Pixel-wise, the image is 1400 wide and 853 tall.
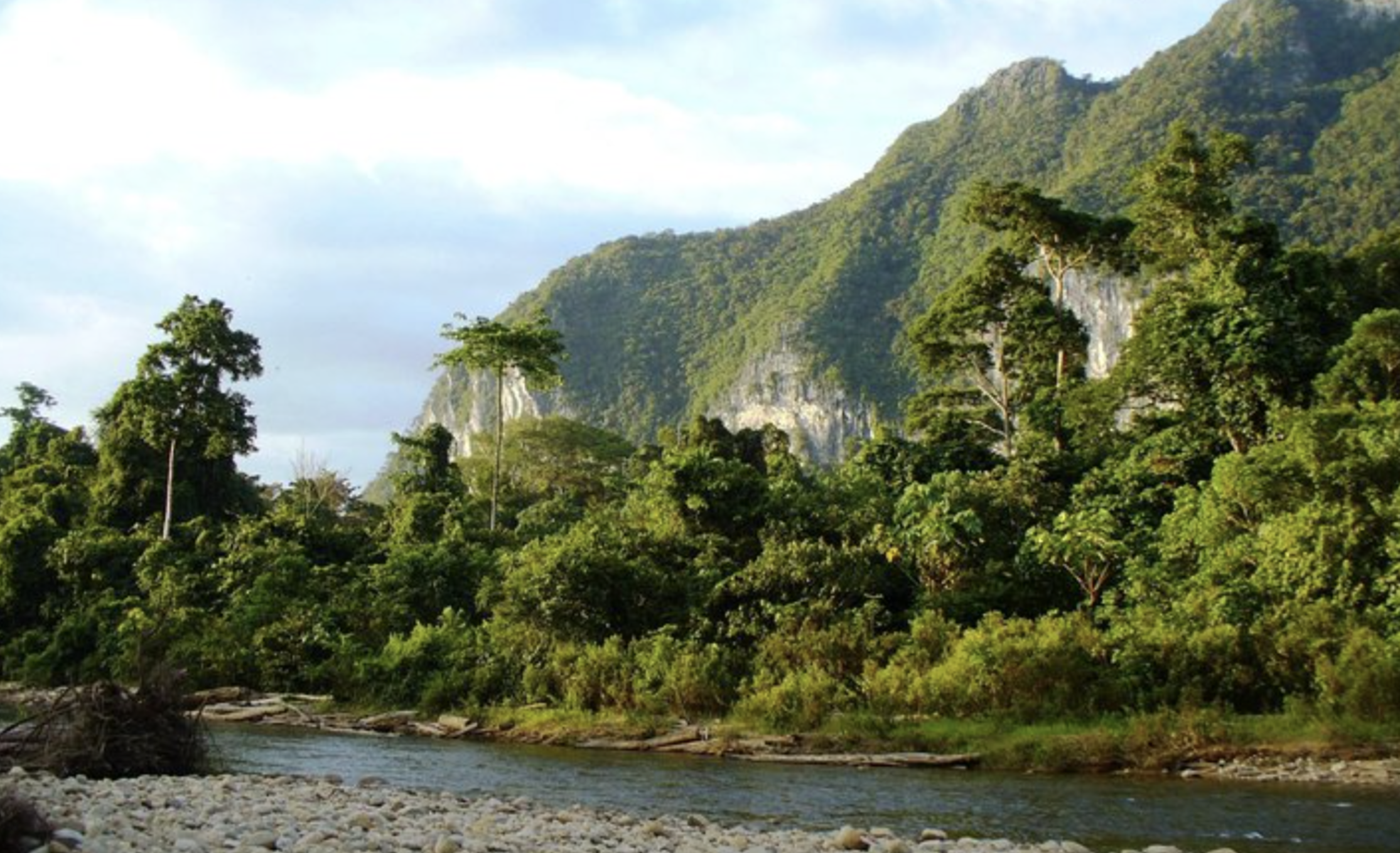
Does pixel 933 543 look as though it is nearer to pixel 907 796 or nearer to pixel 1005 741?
pixel 1005 741

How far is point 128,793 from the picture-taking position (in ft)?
32.6

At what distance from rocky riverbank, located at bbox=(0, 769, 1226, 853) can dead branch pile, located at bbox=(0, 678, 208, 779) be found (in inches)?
29.0

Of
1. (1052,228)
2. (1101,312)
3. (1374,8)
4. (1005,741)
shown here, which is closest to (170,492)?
(1052,228)

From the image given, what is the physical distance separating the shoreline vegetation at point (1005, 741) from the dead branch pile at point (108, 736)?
3.17 meters

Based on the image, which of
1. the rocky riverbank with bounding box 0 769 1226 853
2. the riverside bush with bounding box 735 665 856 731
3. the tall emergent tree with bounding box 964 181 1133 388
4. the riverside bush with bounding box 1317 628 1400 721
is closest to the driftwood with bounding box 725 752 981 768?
the riverside bush with bounding box 735 665 856 731

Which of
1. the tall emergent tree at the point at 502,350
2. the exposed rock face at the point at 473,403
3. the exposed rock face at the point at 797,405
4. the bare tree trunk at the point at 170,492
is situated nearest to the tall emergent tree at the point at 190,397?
the bare tree trunk at the point at 170,492

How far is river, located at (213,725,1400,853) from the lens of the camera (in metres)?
13.3

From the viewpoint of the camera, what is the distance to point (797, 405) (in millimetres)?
108375

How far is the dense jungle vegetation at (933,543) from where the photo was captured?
928 inches

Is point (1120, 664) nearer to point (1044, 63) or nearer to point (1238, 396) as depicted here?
point (1238, 396)

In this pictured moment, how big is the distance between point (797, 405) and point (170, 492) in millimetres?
70314

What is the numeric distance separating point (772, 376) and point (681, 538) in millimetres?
77213

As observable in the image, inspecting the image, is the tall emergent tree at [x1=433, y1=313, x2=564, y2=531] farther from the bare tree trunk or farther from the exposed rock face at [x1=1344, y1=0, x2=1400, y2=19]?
the exposed rock face at [x1=1344, y1=0, x2=1400, y2=19]

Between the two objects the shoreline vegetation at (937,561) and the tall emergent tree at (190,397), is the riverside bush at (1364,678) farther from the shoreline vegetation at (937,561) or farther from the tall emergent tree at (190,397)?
the tall emergent tree at (190,397)
